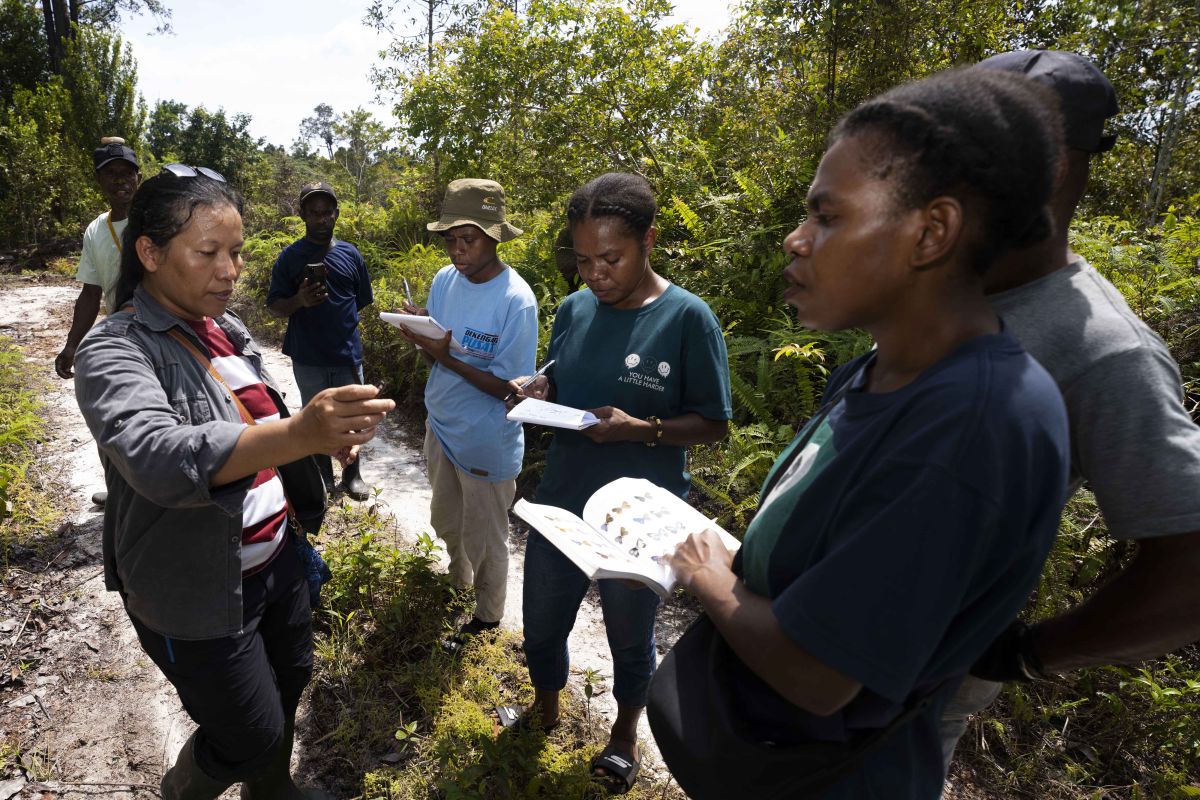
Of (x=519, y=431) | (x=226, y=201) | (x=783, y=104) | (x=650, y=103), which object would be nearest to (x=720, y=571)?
(x=226, y=201)

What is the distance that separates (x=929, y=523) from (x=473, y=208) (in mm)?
2827

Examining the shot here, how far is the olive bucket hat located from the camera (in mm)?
3213

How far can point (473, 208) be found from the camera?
3.23m

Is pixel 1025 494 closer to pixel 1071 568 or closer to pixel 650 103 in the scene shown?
pixel 1071 568

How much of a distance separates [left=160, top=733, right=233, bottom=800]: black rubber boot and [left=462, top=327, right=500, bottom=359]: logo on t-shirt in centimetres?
187

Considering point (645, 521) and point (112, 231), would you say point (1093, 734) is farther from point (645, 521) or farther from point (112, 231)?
point (112, 231)

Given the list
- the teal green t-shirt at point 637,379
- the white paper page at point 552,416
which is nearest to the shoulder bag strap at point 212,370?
the white paper page at point 552,416

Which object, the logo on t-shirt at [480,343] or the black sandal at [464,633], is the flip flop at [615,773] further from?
the logo on t-shirt at [480,343]

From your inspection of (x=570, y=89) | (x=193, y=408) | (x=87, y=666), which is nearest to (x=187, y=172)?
(x=193, y=408)

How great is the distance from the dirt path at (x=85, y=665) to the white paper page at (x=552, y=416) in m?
1.57

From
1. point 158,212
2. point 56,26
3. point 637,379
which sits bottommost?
point 637,379

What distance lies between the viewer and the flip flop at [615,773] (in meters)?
2.50

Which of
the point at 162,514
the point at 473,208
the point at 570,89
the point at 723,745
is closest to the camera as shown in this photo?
the point at 723,745

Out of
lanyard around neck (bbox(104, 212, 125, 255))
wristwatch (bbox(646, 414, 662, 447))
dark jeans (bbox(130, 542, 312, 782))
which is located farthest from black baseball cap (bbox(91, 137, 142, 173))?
wristwatch (bbox(646, 414, 662, 447))
